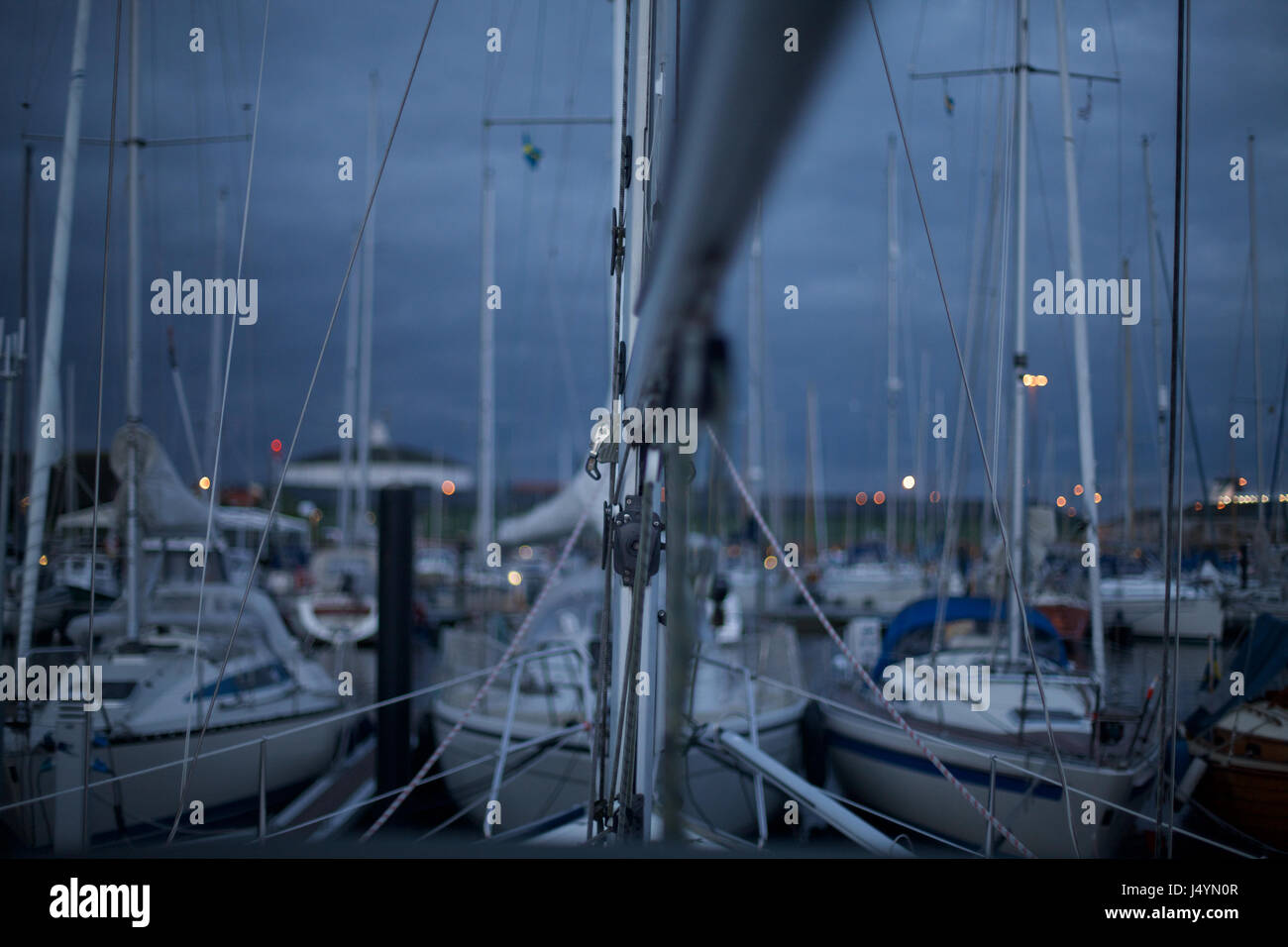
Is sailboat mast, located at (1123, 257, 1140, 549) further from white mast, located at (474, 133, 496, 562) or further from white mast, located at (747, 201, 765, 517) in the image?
white mast, located at (474, 133, 496, 562)

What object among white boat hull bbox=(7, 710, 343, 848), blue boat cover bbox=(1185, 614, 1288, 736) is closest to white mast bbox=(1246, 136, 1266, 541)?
blue boat cover bbox=(1185, 614, 1288, 736)

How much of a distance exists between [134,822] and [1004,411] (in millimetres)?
9823

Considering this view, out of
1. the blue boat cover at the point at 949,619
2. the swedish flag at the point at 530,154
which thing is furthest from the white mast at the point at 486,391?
the blue boat cover at the point at 949,619

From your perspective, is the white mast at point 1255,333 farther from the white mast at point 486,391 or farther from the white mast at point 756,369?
the white mast at point 486,391

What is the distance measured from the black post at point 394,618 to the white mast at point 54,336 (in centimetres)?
295

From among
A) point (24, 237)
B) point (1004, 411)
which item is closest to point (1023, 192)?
point (1004, 411)

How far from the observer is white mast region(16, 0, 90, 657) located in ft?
17.5

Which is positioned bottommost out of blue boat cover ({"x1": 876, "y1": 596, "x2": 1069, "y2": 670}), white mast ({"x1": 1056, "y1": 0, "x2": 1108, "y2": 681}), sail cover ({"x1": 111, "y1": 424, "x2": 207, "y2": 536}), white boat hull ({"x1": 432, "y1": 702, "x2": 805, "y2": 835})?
white boat hull ({"x1": 432, "y1": 702, "x2": 805, "y2": 835})

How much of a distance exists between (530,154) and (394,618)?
18.4ft

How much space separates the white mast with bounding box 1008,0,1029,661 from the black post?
6.00m

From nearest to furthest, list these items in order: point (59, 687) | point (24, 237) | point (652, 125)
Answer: point (652, 125) → point (59, 687) → point (24, 237)

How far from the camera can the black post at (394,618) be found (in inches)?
320
